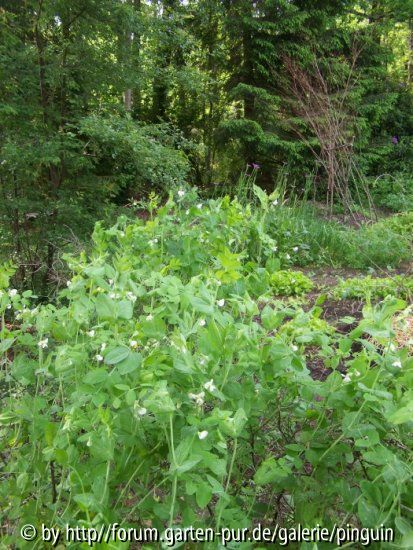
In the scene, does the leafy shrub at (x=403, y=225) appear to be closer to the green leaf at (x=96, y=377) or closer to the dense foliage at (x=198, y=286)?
the dense foliage at (x=198, y=286)

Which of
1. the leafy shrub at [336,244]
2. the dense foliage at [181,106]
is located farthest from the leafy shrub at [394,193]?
the leafy shrub at [336,244]

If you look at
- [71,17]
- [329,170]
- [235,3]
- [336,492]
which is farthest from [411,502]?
[235,3]

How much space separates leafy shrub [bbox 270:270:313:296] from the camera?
12.5ft

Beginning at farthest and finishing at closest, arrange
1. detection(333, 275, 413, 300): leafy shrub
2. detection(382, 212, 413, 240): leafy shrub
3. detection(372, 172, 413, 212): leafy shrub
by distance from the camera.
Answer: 1. detection(372, 172, 413, 212): leafy shrub
2. detection(382, 212, 413, 240): leafy shrub
3. detection(333, 275, 413, 300): leafy shrub

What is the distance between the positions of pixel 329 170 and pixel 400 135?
588 centimetres

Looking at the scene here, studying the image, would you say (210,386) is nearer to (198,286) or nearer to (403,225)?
(198,286)

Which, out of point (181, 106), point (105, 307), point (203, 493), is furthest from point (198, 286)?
point (181, 106)

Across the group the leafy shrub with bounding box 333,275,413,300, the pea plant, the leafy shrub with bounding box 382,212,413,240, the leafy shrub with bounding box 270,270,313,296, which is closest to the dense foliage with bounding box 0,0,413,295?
the leafy shrub with bounding box 382,212,413,240

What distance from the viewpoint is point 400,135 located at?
11.2 m

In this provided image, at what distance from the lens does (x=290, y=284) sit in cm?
387

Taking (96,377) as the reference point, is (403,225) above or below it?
below

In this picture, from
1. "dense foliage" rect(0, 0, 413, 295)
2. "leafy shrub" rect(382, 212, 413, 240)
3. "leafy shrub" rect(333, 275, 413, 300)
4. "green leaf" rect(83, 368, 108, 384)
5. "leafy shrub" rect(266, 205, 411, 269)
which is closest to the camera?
"green leaf" rect(83, 368, 108, 384)

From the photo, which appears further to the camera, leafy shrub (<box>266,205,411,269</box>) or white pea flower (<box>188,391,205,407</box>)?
leafy shrub (<box>266,205,411,269</box>)

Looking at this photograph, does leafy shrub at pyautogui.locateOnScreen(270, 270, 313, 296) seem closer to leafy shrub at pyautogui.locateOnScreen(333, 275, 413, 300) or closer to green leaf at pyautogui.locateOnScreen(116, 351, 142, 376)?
leafy shrub at pyautogui.locateOnScreen(333, 275, 413, 300)
